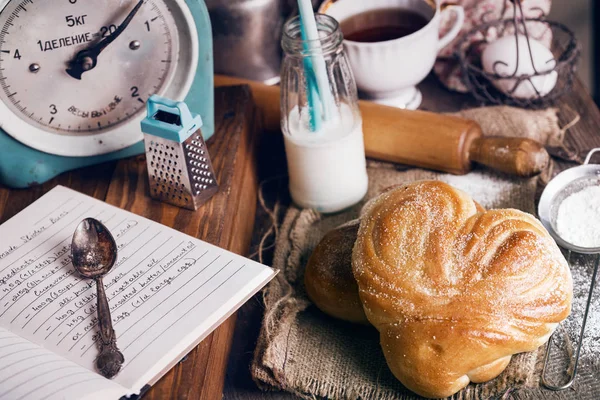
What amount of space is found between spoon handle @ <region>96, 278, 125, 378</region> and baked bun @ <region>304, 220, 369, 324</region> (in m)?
0.33

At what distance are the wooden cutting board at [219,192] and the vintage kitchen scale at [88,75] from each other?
0.09 ft

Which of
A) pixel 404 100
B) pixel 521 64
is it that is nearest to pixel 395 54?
pixel 404 100


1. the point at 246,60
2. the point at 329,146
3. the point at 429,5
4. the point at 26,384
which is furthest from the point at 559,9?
the point at 26,384

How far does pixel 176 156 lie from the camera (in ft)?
3.77

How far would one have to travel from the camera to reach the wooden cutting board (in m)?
1.16

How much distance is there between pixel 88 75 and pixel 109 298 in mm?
405

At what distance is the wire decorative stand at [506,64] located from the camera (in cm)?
146

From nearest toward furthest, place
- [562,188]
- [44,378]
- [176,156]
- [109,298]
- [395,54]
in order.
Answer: [44,378], [109,298], [176,156], [562,188], [395,54]

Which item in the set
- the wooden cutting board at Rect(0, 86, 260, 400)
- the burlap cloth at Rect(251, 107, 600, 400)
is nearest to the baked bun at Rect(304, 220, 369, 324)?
the burlap cloth at Rect(251, 107, 600, 400)

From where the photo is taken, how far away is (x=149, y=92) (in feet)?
4.13

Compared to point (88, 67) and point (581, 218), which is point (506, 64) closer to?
point (581, 218)

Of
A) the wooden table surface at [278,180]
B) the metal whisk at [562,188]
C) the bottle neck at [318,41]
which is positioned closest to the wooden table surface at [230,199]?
the wooden table surface at [278,180]

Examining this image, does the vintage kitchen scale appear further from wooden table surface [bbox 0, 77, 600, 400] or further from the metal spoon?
the metal spoon

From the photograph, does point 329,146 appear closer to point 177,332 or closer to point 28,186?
point 177,332
